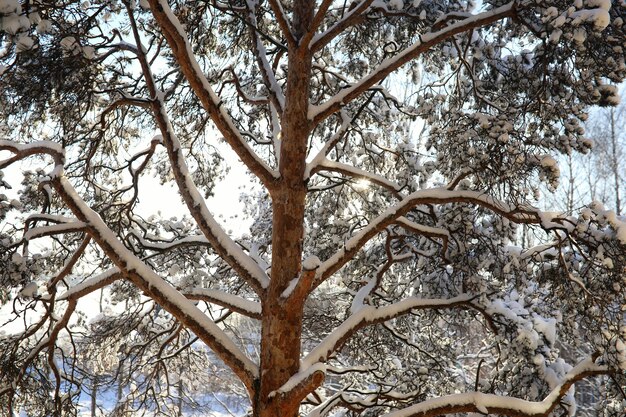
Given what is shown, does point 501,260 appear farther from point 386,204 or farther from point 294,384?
point 294,384

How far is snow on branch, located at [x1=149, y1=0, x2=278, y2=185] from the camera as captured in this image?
3.37 meters

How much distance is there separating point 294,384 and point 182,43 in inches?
103

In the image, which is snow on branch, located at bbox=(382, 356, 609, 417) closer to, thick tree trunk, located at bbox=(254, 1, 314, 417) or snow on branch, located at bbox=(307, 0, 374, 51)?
thick tree trunk, located at bbox=(254, 1, 314, 417)

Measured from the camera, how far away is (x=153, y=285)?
11.3 ft

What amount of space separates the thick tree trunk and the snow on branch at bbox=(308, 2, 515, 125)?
210mm

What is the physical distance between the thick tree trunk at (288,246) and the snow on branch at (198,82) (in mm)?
226

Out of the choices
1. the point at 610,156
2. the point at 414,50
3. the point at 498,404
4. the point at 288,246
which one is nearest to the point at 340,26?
the point at 414,50

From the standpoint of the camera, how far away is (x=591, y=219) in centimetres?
369

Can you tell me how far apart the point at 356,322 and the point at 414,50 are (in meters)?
2.25

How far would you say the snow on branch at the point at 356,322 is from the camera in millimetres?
3611

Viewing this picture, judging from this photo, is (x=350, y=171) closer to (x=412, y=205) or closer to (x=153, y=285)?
(x=412, y=205)

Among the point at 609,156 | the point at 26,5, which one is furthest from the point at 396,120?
the point at 609,156

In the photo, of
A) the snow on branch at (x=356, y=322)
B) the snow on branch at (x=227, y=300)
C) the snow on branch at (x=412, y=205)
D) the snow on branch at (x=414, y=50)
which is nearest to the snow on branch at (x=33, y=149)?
the snow on branch at (x=227, y=300)

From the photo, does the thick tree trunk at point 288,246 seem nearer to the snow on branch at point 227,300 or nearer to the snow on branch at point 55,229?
the snow on branch at point 227,300
